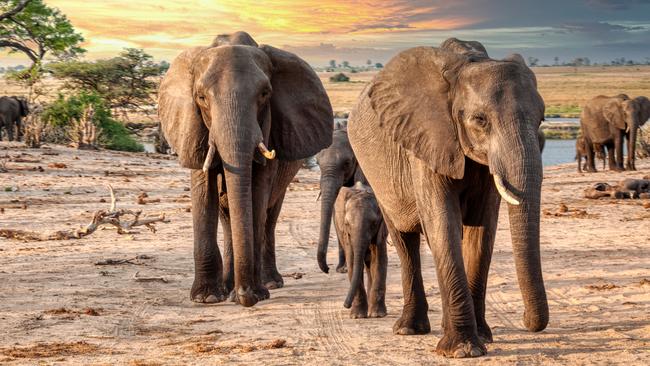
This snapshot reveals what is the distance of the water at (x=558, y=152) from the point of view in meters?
41.1

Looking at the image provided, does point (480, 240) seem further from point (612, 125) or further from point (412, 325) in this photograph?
point (612, 125)

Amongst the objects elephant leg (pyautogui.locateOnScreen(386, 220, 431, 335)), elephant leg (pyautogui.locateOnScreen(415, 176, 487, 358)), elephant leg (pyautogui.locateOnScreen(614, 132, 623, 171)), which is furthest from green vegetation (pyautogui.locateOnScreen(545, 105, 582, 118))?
elephant leg (pyautogui.locateOnScreen(415, 176, 487, 358))

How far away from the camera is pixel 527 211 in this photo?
6.29 meters

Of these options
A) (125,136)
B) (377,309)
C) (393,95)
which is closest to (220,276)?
(377,309)

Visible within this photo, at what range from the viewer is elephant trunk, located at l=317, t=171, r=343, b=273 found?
1013 centimetres

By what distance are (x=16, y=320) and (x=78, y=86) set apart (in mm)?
33253

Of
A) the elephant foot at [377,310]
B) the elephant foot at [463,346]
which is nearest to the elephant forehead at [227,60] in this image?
the elephant foot at [377,310]

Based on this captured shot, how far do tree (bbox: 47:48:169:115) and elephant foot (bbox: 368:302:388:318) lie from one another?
104 feet

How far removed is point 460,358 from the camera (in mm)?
6902

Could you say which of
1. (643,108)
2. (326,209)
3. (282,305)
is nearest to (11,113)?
(643,108)

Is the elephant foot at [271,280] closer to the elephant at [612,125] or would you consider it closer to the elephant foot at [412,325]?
the elephant foot at [412,325]

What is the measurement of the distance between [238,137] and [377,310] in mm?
1884

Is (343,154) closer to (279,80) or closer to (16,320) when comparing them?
(279,80)

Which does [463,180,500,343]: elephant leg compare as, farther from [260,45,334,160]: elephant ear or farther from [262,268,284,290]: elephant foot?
[262,268,284,290]: elephant foot
